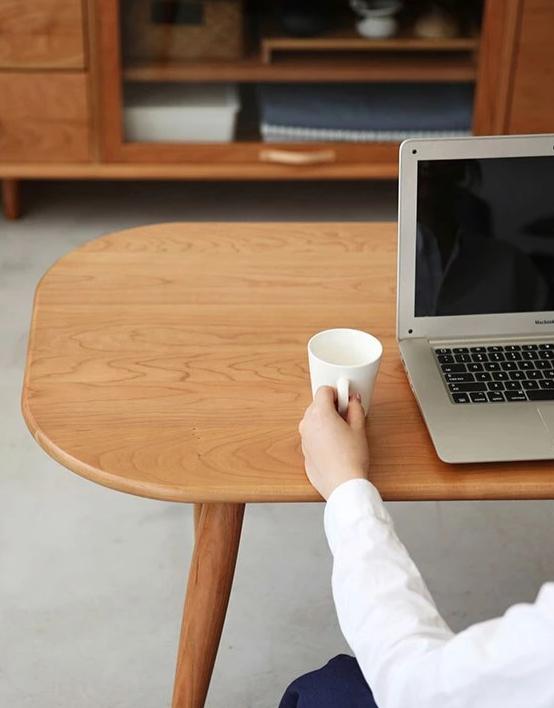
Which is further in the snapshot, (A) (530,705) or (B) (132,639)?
(B) (132,639)

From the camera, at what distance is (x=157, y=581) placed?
1.67 meters

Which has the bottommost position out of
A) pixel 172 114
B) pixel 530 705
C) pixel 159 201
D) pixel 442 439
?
pixel 530 705

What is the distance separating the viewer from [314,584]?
1.67 metres

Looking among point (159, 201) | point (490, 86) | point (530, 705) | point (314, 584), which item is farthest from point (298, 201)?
point (530, 705)

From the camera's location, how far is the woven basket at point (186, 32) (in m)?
2.60

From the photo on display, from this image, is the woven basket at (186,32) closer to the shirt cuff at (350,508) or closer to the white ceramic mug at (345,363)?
the white ceramic mug at (345,363)

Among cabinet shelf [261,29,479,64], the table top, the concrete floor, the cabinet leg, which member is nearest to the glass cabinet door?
cabinet shelf [261,29,479,64]

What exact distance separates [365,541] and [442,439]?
0.18m

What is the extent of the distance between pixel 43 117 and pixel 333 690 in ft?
6.26

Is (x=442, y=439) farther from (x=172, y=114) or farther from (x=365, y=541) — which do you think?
(x=172, y=114)

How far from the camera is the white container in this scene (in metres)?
2.67

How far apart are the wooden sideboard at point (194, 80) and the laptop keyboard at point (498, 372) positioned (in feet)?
5.15

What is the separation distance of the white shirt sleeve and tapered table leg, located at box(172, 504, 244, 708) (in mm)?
213

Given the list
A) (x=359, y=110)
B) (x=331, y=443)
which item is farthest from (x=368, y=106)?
(x=331, y=443)
